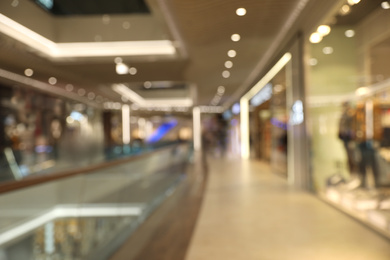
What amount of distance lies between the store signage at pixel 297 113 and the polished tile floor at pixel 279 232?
1.44 metres

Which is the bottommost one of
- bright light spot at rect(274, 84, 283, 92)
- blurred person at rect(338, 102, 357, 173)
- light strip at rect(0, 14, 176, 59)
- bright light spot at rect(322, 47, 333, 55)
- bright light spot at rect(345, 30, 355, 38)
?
blurred person at rect(338, 102, 357, 173)

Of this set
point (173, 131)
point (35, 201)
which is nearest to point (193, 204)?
point (35, 201)

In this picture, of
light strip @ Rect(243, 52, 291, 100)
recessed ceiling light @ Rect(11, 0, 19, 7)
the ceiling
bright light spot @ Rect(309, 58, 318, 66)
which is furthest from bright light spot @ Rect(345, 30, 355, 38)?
recessed ceiling light @ Rect(11, 0, 19, 7)

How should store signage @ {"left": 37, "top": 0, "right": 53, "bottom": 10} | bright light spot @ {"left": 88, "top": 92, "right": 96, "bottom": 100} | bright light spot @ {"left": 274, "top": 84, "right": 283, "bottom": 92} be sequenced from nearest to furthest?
store signage @ {"left": 37, "top": 0, "right": 53, "bottom": 10}, bright light spot @ {"left": 274, "top": 84, "right": 283, "bottom": 92}, bright light spot @ {"left": 88, "top": 92, "right": 96, "bottom": 100}

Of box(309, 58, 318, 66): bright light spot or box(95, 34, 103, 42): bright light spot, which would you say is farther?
box(95, 34, 103, 42): bright light spot

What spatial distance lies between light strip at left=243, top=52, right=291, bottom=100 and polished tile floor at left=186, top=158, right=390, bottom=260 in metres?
3.22

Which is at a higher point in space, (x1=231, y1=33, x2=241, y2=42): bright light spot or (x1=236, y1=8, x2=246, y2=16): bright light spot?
Result: (x1=236, y1=8, x2=246, y2=16): bright light spot

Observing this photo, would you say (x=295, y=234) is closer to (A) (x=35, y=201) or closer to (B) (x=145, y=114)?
(A) (x=35, y=201)

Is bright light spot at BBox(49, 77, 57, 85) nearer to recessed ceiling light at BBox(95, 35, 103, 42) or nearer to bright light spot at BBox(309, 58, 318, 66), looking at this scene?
recessed ceiling light at BBox(95, 35, 103, 42)

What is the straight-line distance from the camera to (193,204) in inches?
251

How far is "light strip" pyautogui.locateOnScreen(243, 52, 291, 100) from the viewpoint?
8211 mm

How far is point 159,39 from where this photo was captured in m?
8.58

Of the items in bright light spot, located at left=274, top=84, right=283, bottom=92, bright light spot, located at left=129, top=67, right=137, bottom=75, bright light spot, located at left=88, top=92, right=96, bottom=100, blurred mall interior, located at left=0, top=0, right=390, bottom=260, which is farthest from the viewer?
bright light spot, located at left=88, top=92, right=96, bottom=100

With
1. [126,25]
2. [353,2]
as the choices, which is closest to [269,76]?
[126,25]
